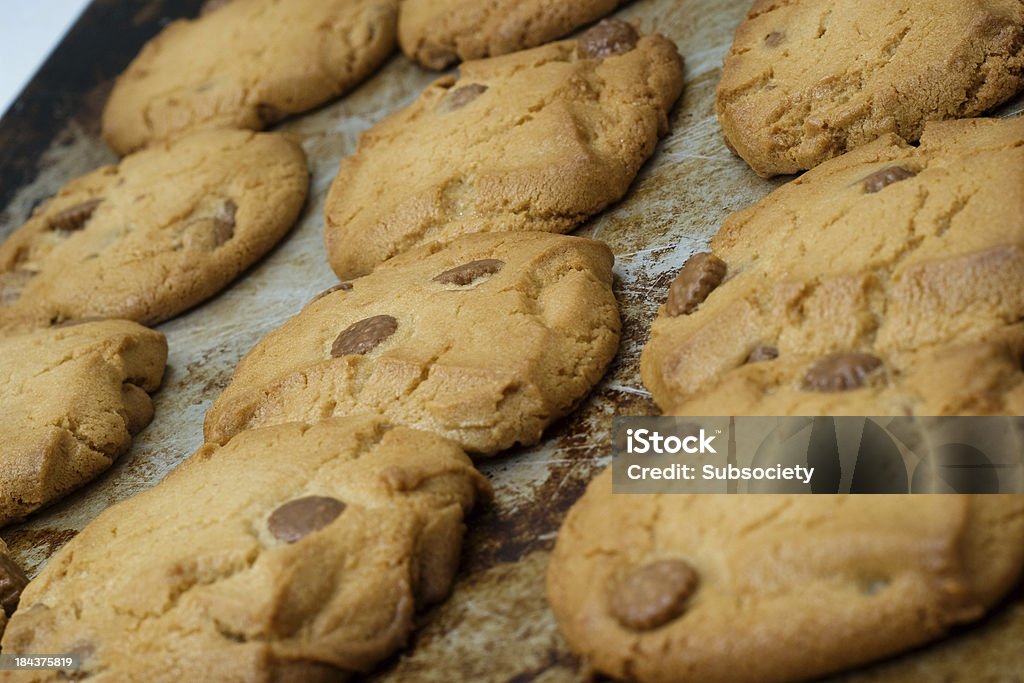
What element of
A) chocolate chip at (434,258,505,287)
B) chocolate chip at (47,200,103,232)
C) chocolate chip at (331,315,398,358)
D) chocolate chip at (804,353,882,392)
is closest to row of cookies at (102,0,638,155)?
chocolate chip at (47,200,103,232)

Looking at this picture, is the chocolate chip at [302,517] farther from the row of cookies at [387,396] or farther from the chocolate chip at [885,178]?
the chocolate chip at [885,178]

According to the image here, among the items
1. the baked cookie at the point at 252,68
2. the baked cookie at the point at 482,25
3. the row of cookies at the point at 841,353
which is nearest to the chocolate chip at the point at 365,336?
the row of cookies at the point at 841,353

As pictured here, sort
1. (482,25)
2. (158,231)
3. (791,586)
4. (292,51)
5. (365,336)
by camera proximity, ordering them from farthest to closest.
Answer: (292,51), (482,25), (158,231), (365,336), (791,586)

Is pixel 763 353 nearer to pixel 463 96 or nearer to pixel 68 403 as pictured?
pixel 463 96

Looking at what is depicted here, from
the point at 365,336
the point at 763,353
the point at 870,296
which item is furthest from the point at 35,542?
the point at 870,296

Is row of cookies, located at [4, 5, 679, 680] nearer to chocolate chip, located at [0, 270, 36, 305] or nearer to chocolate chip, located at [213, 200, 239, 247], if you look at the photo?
chocolate chip, located at [213, 200, 239, 247]

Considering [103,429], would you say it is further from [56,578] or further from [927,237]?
[927,237]

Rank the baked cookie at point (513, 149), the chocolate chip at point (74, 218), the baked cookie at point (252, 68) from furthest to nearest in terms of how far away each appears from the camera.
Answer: the baked cookie at point (252, 68) → the chocolate chip at point (74, 218) → the baked cookie at point (513, 149)
